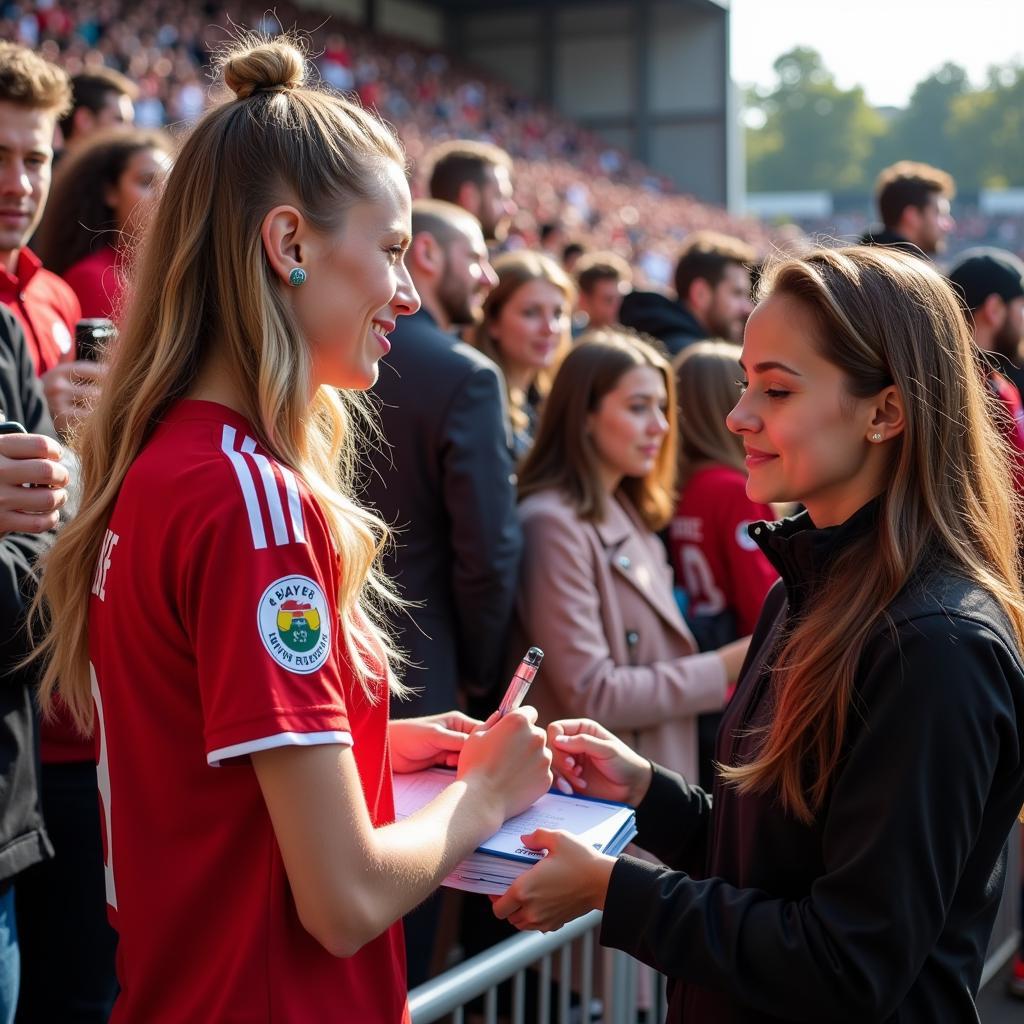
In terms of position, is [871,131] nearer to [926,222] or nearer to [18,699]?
[926,222]

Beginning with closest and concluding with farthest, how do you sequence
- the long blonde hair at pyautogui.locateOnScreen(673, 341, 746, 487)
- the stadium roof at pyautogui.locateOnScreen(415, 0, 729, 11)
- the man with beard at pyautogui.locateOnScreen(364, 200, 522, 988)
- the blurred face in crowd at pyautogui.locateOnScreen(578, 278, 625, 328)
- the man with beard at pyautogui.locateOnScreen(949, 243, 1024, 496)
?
the man with beard at pyautogui.locateOnScreen(364, 200, 522, 988)
the long blonde hair at pyautogui.locateOnScreen(673, 341, 746, 487)
the man with beard at pyautogui.locateOnScreen(949, 243, 1024, 496)
the blurred face in crowd at pyautogui.locateOnScreen(578, 278, 625, 328)
the stadium roof at pyautogui.locateOnScreen(415, 0, 729, 11)

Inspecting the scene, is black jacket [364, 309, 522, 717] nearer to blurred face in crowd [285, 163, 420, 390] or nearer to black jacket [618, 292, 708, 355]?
blurred face in crowd [285, 163, 420, 390]

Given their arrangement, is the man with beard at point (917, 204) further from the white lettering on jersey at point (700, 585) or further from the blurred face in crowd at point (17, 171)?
the blurred face in crowd at point (17, 171)

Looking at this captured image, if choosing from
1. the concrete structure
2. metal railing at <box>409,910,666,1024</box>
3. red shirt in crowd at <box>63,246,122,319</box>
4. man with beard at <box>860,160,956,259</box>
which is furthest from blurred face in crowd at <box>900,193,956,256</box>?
the concrete structure

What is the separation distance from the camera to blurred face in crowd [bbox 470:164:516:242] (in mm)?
4809

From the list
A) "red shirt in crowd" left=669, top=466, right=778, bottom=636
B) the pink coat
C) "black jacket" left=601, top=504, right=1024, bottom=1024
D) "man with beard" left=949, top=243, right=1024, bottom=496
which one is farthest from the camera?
"man with beard" left=949, top=243, right=1024, bottom=496

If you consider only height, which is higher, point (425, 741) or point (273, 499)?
point (273, 499)

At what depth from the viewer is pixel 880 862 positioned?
1.38m

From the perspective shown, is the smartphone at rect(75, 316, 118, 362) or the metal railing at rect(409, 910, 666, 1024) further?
the smartphone at rect(75, 316, 118, 362)

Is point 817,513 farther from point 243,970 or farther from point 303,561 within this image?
point 243,970

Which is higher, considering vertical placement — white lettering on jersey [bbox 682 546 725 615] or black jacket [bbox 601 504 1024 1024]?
black jacket [bbox 601 504 1024 1024]

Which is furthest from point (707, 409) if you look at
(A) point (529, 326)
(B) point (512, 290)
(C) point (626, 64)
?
(C) point (626, 64)

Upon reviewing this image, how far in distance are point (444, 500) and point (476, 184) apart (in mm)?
2144

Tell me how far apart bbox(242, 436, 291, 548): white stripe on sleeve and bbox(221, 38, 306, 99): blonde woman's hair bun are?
0.51 metres
